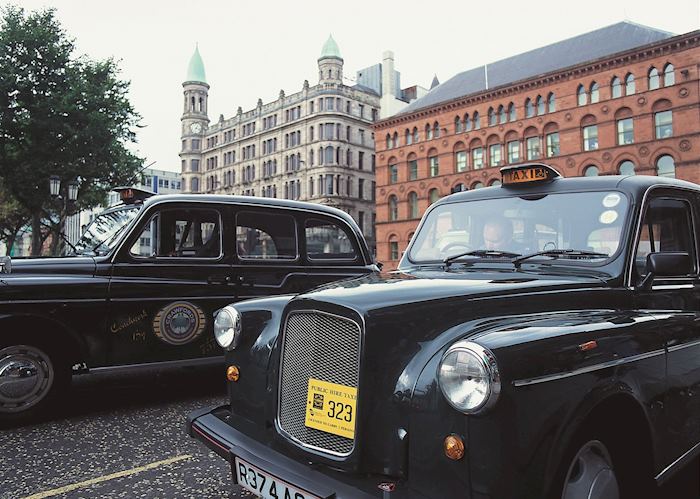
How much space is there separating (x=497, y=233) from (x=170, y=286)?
3.52 metres

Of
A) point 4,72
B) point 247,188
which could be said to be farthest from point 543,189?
point 247,188

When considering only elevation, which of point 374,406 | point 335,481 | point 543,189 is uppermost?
point 543,189

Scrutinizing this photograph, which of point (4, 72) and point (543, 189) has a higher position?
point (4, 72)

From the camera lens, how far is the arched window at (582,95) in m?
40.5

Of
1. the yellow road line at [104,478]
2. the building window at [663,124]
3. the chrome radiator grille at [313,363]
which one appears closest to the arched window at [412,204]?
the building window at [663,124]

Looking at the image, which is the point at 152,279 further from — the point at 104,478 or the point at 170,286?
the point at 104,478

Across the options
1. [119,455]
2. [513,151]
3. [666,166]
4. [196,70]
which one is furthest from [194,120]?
[119,455]

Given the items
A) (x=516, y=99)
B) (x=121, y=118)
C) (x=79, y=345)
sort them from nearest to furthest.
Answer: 1. (x=79, y=345)
2. (x=121, y=118)
3. (x=516, y=99)

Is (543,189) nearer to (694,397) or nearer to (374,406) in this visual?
(694,397)

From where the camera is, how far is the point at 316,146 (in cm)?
7044

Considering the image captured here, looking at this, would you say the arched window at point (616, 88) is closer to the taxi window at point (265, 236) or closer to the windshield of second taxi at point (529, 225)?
the taxi window at point (265, 236)

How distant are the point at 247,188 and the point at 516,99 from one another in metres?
47.1

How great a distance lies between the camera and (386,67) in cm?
7212

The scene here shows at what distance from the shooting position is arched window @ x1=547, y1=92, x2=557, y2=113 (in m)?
42.2
